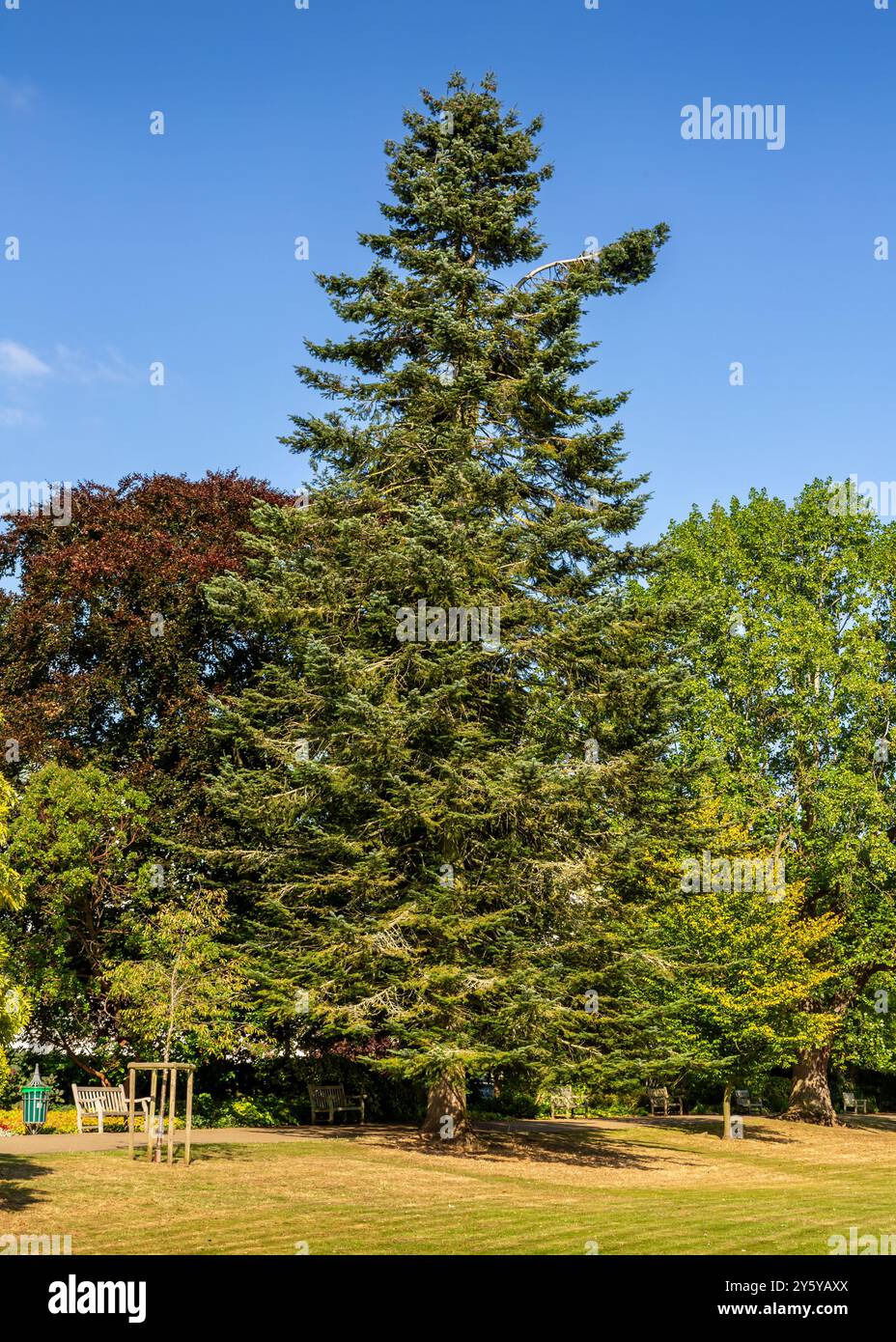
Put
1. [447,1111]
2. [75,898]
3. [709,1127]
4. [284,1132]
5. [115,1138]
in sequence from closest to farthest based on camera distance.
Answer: [115,1138] → [447,1111] → [284,1132] → [75,898] → [709,1127]

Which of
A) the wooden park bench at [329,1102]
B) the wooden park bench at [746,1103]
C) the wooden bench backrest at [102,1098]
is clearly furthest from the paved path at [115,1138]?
the wooden park bench at [746,1103]

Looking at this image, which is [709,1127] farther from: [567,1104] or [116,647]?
[116,647]

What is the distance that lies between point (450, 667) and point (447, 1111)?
8291 millimetres

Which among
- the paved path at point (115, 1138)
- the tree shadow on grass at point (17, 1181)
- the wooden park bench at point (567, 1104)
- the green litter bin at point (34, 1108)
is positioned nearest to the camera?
the tree shadow on grass at point (17, 1181)

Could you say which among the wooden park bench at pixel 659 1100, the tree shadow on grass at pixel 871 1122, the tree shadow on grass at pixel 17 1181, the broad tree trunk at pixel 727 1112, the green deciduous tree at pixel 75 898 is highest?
the green deciduous tree at pixel 75 898

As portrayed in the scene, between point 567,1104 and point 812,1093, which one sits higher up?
point 567,1104

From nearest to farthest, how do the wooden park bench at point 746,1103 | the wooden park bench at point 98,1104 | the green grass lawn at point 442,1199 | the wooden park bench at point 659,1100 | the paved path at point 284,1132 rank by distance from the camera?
the green grass lawn at point 442,1199 < the paved path at point 284,1132 < the wooden park bench at point 98,1104 < the wooden park bench at point 659,1100 < the wooden park bench at point 746,1103

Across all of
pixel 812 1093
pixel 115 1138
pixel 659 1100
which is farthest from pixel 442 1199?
pixel 812 1093

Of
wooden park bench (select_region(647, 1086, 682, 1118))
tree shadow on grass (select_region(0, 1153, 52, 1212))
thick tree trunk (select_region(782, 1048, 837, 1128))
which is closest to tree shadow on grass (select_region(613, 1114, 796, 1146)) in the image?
wooden park bench (select_region(647, 1086, 682, 1118))

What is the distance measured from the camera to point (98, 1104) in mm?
21609

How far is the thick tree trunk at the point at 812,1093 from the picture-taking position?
108 ft

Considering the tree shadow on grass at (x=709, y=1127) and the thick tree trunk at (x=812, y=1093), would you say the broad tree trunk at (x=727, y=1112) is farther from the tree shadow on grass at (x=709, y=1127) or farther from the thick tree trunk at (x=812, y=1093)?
the thick tree trunk at (x=812, y=1093)

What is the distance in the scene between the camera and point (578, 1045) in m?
21.2
